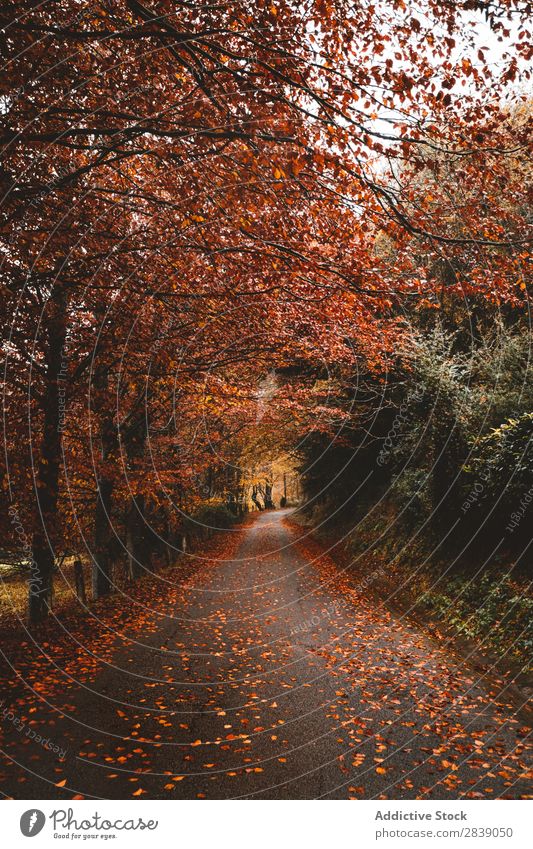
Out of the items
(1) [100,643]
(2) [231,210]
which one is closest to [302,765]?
(1) [100,643]

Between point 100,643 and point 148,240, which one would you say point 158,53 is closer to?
point 148,240

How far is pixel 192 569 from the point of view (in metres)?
18.0

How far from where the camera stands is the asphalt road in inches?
182

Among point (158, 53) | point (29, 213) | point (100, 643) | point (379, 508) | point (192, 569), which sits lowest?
point (192, 569)

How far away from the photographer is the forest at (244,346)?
5.03 metres

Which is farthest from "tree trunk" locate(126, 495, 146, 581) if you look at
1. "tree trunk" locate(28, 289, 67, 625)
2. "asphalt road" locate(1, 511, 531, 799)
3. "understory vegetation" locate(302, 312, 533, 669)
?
"understory vegetation" locate(302, 312, 533, 669)

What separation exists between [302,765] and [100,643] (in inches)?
205

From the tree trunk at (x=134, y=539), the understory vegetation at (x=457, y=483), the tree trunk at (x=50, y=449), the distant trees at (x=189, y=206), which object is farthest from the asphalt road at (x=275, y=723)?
the tree trunk at (x=134, y=539)

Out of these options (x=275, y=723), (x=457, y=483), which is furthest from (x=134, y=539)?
(x=275, y=723)
